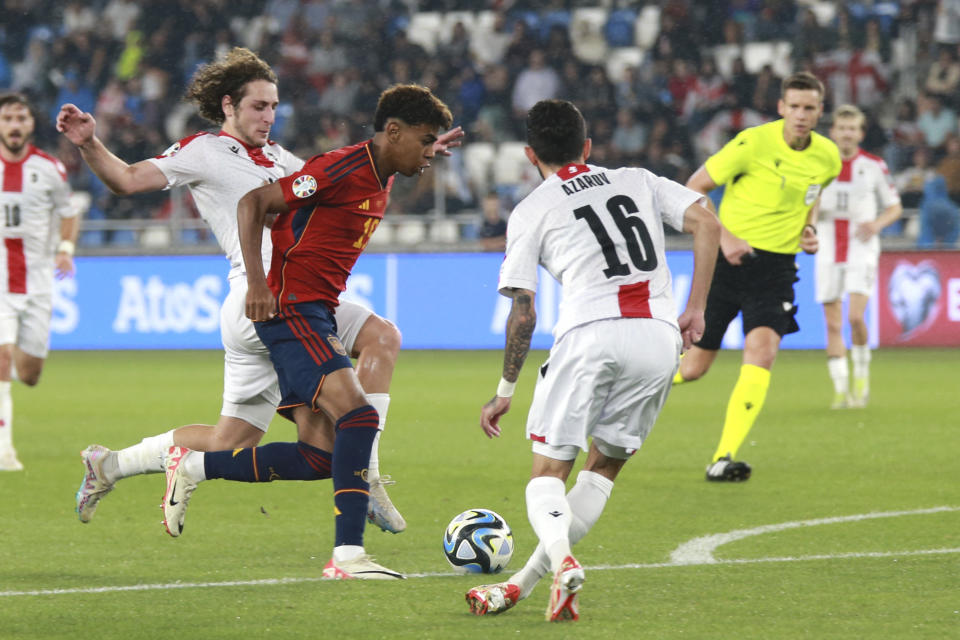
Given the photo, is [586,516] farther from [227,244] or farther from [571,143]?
[227,244]

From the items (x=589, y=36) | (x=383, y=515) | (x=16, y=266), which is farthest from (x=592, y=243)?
(x=589, y=36)

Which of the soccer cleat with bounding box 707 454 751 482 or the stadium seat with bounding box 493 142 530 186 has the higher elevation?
the stadium seat with bounding box 493 142 530 186

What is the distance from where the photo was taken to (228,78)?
5930 mm

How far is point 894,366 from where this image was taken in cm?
1551

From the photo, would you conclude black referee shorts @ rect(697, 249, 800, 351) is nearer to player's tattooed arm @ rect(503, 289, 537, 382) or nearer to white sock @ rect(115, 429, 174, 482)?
white sock @ rect(115, 429, 174, 482)

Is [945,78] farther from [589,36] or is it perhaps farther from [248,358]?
[248,358]

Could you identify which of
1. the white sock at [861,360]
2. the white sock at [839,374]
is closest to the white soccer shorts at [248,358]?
the white sock at [839,374]

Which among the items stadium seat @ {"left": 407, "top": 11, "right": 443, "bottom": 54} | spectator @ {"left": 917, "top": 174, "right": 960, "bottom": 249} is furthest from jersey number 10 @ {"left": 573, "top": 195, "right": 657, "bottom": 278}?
stadium seat @ {"left": 407, "top": 11, "right": 443, "bottom": 54}

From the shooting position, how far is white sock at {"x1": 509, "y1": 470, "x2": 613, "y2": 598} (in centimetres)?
463

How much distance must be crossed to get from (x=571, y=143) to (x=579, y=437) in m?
0.96

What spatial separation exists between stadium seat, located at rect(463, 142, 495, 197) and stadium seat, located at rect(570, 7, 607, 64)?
252cm

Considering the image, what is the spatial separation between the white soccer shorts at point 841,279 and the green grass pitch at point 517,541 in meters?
1.22

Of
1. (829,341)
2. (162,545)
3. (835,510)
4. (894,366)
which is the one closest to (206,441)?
(162,545)

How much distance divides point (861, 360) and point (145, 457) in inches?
294
